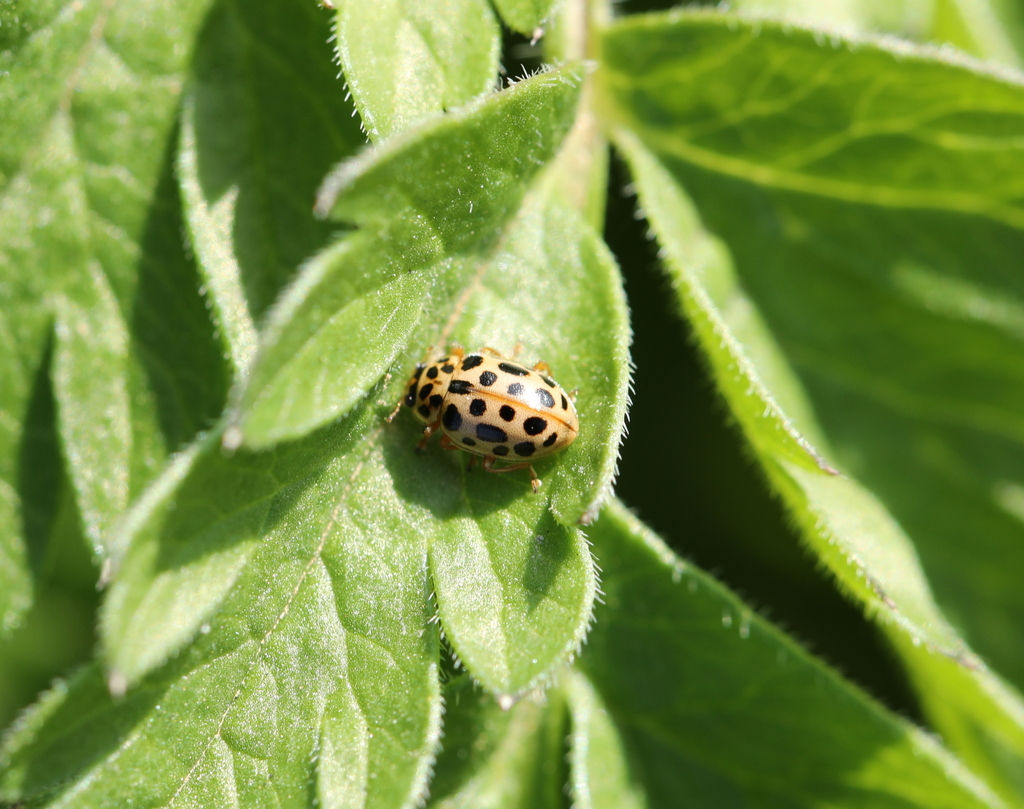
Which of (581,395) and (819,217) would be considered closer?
(581,395)

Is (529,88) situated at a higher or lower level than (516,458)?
higher

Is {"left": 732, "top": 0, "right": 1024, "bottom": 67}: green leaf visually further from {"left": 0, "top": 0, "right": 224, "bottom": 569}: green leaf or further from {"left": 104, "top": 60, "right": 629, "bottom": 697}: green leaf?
{"left": 0, "top": 0, "right": 224, "bottom": 569}: green leaf

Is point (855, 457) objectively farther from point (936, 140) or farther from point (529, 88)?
point (529, 88)

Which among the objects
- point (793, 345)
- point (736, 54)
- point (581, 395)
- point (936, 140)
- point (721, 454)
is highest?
point (736, 54)

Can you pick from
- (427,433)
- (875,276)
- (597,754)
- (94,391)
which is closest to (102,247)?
(94,391)

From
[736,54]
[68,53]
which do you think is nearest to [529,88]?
[736,54]

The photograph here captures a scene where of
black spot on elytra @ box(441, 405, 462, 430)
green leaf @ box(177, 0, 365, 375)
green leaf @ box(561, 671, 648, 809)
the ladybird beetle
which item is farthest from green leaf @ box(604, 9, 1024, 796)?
green leaf @ box(177, 0, 365, 375)

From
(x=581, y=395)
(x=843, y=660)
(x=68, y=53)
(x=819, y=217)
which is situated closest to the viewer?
(x=581, y=395)
